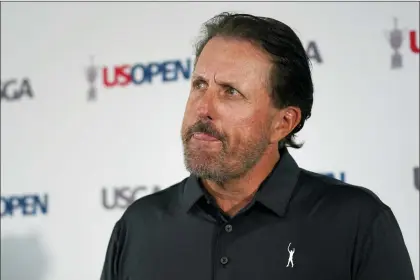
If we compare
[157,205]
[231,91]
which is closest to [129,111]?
[157,205]

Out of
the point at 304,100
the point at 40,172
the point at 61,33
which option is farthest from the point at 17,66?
the point at 304,100

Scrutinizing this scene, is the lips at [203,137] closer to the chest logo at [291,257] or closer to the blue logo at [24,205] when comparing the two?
the chest logo at [291,257]

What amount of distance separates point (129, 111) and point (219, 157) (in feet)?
2.83

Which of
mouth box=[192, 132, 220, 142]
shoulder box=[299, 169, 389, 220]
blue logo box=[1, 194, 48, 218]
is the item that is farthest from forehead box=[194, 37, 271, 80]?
blue logo box=[1, 194, 48, 218]

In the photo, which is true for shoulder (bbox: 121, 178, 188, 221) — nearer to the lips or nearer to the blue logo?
the lips

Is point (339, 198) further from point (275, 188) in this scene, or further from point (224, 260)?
point (224, 260)

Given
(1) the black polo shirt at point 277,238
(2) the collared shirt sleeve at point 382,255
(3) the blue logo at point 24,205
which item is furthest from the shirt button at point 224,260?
(3) the blue logo at point 24,205

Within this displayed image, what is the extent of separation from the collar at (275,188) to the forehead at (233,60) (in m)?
0.17

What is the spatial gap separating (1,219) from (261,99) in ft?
3.90

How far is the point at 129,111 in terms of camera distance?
186 cm

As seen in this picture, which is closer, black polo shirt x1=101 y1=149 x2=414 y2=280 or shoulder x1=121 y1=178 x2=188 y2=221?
black polo shirt x1=101 y1=149 x2=414 y2=280


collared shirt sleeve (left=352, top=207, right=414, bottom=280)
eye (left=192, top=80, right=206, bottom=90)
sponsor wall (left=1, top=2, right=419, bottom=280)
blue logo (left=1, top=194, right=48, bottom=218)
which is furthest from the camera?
blue logo (left=1, top=194, right=48, bottom=218)

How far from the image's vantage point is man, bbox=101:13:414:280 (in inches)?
39.2

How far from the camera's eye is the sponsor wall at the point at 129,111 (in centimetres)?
165
